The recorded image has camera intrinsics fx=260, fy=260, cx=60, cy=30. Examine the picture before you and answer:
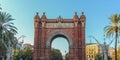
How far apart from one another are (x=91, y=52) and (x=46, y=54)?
9163 centimetres

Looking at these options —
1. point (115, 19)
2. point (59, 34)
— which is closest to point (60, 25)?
point (59, 34)

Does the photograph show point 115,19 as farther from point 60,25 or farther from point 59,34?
point 59,34

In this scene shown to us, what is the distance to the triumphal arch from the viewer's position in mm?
51250

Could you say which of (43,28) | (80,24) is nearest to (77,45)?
(80,24)

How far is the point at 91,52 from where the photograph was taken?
141 meters

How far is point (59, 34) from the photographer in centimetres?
5219

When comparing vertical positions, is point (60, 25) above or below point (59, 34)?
above

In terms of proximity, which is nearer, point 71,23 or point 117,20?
point 117,20

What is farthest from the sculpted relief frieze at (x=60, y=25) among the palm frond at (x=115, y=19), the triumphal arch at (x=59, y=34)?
the palm frond at (x=115, y=19)

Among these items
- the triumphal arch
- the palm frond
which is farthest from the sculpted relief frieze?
the palm frond

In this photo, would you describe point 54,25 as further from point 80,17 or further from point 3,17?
point 3,17

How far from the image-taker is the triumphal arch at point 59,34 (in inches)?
2018

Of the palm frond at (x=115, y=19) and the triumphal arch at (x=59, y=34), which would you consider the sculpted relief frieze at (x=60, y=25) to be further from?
the palm frond at (x=115, y=19)

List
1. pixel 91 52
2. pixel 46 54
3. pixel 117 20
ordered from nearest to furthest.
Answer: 1. pixel 117 20
2. pixel 46 54
3. pixel 91 52
